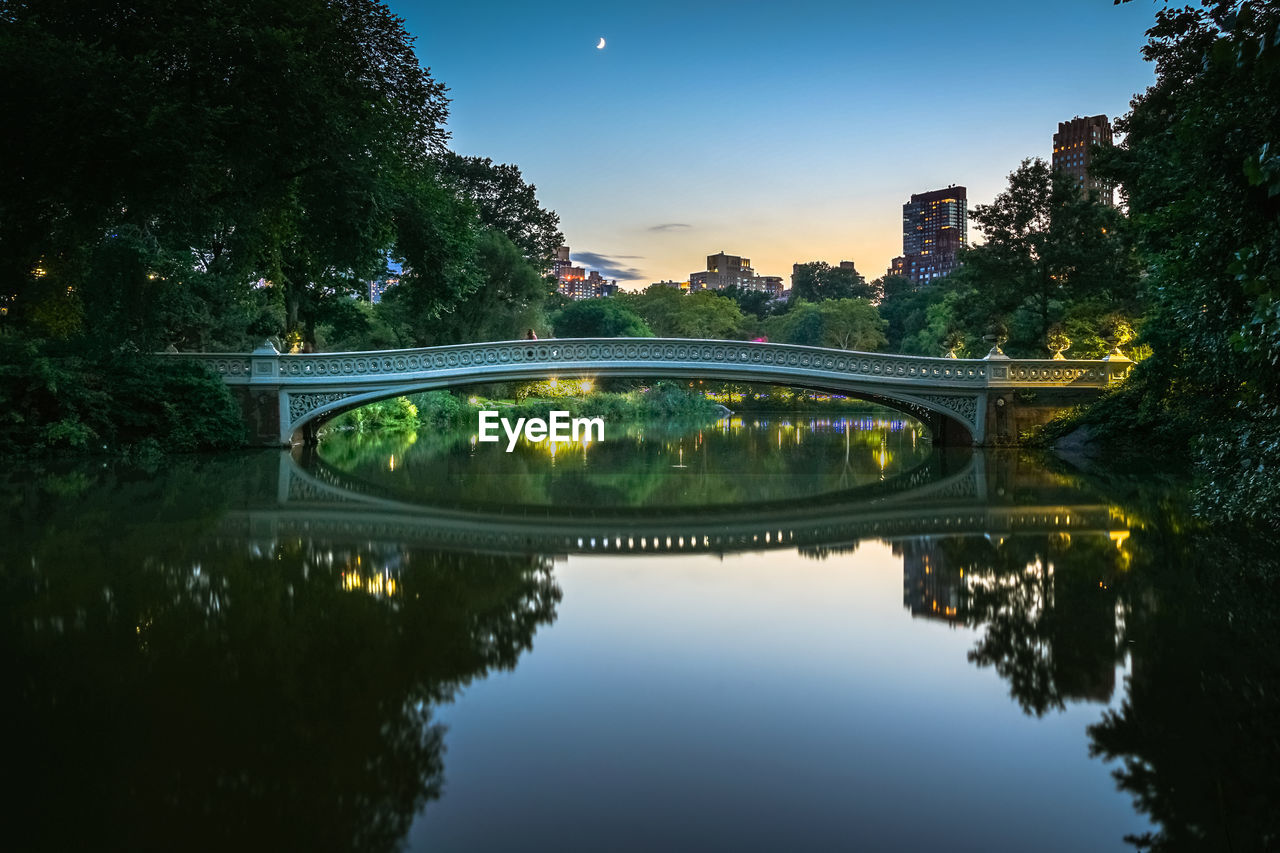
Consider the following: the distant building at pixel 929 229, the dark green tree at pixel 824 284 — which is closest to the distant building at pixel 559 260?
the dark green tree at pixel 824 284

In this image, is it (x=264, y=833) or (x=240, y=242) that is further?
(x=240, y=242)

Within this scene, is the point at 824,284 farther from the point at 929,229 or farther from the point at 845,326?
the point at 929,229

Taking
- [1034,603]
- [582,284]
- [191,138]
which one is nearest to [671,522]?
[1034,603]

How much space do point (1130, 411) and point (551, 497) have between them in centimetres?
1242

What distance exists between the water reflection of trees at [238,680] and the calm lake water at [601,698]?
0.01m

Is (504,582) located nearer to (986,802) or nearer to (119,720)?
(119,720)

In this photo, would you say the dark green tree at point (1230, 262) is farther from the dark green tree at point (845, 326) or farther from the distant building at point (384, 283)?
the dark green tree at point (845, 326)

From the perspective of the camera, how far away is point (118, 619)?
4.68 m

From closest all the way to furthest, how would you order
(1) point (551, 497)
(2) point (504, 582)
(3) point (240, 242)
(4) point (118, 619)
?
1. (4) point (118, 619)
2. (2) point (504, 582)
3. (1) point (551, 497)
4. (3) point (240, 242)

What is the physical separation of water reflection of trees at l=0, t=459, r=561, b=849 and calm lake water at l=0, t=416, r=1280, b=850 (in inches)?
0.6

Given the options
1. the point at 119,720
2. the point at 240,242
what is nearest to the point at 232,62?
the point at 240,242

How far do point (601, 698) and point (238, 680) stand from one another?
56.3 inches

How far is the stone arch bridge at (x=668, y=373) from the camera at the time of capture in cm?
1880

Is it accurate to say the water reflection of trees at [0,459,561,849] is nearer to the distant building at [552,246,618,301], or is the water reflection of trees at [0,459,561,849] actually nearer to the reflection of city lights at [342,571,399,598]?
the reflection of city lights at [342,571,399,598]
